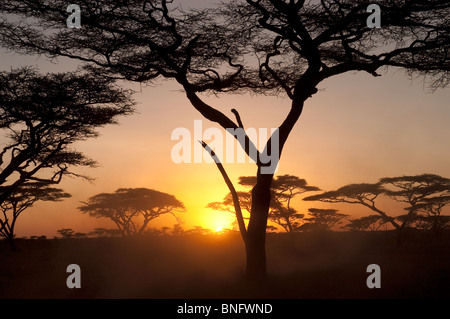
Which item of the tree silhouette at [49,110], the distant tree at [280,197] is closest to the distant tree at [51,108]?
the tree silhouette at [49,110]

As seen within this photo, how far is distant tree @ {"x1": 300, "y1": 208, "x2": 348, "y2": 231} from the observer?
35.3 m

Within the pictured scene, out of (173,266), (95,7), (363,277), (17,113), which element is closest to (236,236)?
(173,266)

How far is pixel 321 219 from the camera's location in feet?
119

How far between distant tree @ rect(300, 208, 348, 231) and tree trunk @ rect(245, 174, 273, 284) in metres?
24.0

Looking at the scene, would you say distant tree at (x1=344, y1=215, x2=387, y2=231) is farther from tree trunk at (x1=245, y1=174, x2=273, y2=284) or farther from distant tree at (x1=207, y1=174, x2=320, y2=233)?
tree trunk at (x1=245, y1=174, x2=273, y2=284)

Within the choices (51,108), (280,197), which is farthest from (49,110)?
(280,197)

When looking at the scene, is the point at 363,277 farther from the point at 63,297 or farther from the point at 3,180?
the point at 3,180

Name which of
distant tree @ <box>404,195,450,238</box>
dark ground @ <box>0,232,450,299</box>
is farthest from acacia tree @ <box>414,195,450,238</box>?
dark ground @ <box>0,232,450,299</box>

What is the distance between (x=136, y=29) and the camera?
11.8 meters

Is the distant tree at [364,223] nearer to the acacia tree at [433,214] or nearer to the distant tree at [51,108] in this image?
Answer: the acacia tree at [433,214]

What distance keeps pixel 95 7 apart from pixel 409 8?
6496 mm

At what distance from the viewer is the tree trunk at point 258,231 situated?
1127cm

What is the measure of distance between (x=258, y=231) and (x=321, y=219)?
25.8 meters
